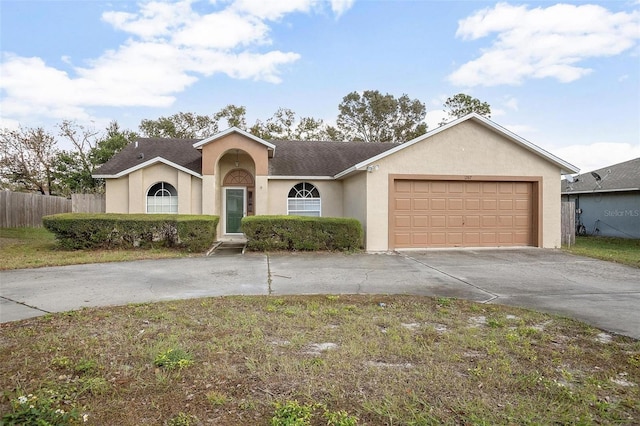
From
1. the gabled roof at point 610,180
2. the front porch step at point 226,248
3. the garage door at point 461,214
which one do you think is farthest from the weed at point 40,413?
the gabled roof at point 610,180

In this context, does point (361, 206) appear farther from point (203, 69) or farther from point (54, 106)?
point (54, 106)

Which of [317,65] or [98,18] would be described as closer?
[98,18]

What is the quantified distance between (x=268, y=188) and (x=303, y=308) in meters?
10.6

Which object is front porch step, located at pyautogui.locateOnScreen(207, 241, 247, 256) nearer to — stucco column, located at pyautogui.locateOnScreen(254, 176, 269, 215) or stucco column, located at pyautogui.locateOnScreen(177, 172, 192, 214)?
stucco column, located at pyautogui.locateOnScreen(254, 176, 269, 215)

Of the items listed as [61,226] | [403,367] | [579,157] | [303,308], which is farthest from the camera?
[579,157]

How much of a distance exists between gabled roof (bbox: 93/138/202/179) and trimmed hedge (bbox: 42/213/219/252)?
3.28 m

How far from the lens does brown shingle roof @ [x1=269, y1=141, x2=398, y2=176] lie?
16.1 meters

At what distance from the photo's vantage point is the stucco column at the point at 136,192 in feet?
49.0

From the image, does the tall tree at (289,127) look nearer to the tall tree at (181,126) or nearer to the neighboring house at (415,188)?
the tall tree at (181,126)

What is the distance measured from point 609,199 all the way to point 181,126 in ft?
107

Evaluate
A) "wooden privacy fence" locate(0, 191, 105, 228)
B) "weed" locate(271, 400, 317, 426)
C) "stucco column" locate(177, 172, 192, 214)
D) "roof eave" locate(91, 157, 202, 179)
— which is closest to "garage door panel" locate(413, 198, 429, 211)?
"roof eave" locate(91, 157, 202, 179)

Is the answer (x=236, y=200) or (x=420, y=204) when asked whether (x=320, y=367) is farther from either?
(x=236, y=200)

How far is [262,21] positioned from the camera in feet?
46.4

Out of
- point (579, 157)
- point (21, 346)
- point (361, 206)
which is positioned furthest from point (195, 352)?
point (579, 157)
